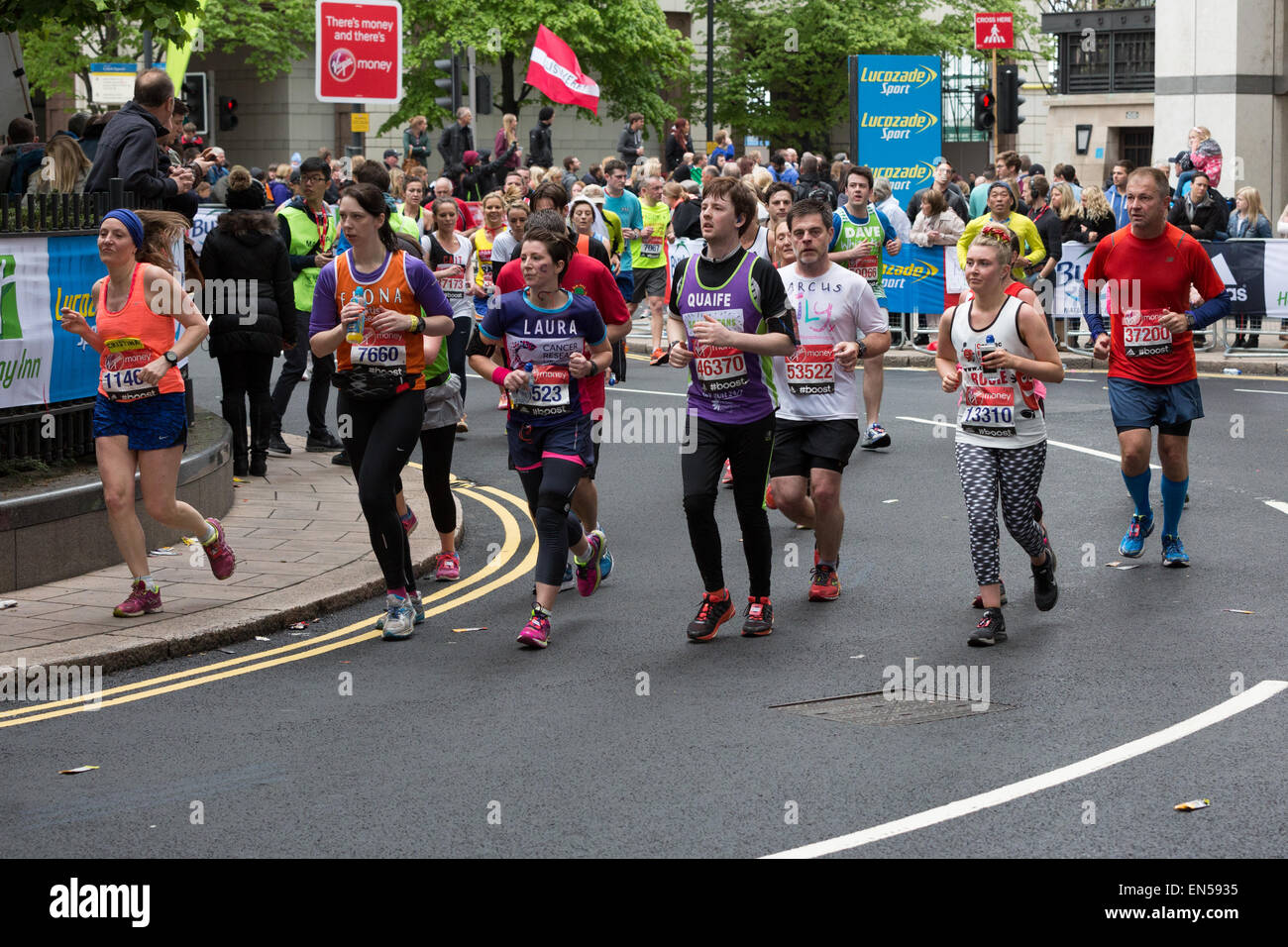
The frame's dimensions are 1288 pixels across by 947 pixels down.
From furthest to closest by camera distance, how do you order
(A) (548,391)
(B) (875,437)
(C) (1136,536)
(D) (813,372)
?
(B) (875,437), (C) (1136,536), (D) (813,372), (A) (548,391)

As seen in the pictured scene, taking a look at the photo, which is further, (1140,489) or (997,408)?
(1140,489)

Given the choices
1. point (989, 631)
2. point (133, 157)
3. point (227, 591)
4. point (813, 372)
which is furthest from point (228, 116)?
point (989, 631)

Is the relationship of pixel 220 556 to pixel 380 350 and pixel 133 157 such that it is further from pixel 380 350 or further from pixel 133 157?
pixel 133 157

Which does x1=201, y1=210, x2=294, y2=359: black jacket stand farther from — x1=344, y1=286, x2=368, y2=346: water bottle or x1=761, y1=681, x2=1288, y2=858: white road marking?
x1=761, y1=681, x2=1288, y2=858: white road marking

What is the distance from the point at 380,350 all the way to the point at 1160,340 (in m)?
4.24

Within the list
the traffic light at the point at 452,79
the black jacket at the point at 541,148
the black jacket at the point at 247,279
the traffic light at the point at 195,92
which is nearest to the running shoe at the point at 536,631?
the black jacket at the point at 247,279

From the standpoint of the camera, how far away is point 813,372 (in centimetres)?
874

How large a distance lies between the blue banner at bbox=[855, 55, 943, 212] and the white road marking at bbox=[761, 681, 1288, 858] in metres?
17.3

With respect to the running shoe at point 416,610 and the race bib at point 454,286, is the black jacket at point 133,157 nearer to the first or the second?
the race bib at point 454,286

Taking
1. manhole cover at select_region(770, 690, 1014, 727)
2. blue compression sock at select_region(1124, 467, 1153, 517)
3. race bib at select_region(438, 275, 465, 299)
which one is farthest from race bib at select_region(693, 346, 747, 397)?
race bib at select_region(438, 275, 465, 299)

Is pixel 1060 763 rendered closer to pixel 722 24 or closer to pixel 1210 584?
pixel 1210 584

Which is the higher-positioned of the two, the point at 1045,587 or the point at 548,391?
the point at 548,391

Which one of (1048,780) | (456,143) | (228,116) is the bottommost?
(1048,780)

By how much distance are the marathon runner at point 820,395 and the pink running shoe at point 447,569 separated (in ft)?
6.25
